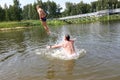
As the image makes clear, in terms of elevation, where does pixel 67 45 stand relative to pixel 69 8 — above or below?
below

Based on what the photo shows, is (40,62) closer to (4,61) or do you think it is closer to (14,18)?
(4,61)

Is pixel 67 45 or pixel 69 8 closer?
pixel 67 45

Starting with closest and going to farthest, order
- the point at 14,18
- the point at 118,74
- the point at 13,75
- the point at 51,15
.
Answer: the point at 118,74
the point at 13,75
the point at 14,18
the point at 51,15

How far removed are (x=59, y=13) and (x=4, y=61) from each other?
174m

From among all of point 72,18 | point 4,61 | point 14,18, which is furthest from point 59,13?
point 4,61

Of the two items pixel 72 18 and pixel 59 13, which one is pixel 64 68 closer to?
pixel 72 18

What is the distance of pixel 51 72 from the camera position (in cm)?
1495

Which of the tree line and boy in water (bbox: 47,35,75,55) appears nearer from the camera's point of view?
boy in water (bbox: 47,35,75,55)

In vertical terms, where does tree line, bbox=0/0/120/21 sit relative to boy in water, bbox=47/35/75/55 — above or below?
above

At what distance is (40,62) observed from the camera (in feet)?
59.3

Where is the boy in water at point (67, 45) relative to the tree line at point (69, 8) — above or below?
below

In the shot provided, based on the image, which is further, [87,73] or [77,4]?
[77,4]

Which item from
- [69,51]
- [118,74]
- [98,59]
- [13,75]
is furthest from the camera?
[69,51]

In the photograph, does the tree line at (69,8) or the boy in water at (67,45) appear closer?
the boy in water at (67,45)
